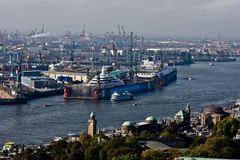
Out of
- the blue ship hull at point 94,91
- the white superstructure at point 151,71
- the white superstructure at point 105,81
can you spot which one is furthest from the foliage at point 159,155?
the white superstructure at point 151,71

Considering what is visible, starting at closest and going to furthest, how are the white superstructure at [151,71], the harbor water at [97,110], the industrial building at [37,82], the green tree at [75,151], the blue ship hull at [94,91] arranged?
1. the green tree at [75,151]
2. the harbor water at [97,110]
3. the blue ship hull at [94,91]
4. the industrial building at [37,82]
5. the white superstructure at [151,71]

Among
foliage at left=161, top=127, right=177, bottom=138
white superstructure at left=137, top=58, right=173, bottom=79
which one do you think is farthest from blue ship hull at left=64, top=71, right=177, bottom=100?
foliage at left=161, top=127, right=177, bottom=138

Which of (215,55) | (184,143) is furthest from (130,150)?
(215,55)

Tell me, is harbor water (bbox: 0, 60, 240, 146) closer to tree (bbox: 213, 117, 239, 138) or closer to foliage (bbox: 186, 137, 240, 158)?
tree (bbox: 213, 117, 239, 138)

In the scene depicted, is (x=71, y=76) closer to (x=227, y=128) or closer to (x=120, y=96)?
(x=120, y=96)

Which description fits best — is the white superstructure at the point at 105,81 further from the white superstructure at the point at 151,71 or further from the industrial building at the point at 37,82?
the white superstructure at the point at 151,71

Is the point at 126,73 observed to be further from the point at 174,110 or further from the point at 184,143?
the point at 184,143
